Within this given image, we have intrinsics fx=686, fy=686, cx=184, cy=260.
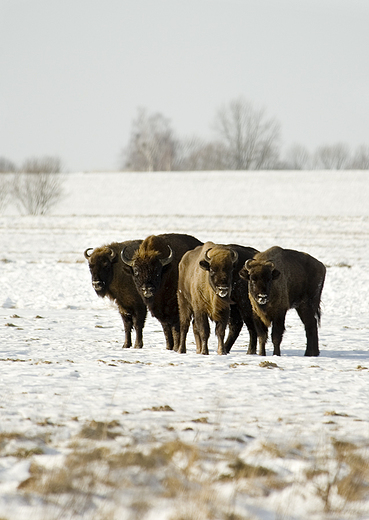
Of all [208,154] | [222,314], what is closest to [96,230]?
[222,314]

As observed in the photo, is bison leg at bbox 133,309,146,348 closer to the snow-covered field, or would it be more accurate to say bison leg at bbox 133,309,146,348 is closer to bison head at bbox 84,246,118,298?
the snow-covered field

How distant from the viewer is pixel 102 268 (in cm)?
1233

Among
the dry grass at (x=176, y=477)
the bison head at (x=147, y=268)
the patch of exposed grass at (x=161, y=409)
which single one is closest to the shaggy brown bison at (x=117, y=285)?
the bison head at (x=147, y=268)

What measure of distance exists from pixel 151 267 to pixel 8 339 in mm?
2735

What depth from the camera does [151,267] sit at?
11.6m

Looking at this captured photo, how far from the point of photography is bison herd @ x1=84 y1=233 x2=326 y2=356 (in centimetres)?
1073

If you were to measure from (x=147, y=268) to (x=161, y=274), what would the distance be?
0.53 meters

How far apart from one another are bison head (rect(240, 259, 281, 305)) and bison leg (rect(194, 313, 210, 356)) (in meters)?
1.04

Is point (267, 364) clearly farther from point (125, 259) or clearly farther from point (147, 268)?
point (125, 259)

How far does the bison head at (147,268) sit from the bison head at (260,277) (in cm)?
172

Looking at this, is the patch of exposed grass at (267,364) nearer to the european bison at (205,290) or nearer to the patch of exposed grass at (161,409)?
the european bison at (205,290)

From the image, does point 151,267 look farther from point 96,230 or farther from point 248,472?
point 96,230

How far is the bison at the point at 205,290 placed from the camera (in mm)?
10633

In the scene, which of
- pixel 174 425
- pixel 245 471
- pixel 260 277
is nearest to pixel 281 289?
pixel 260 277
